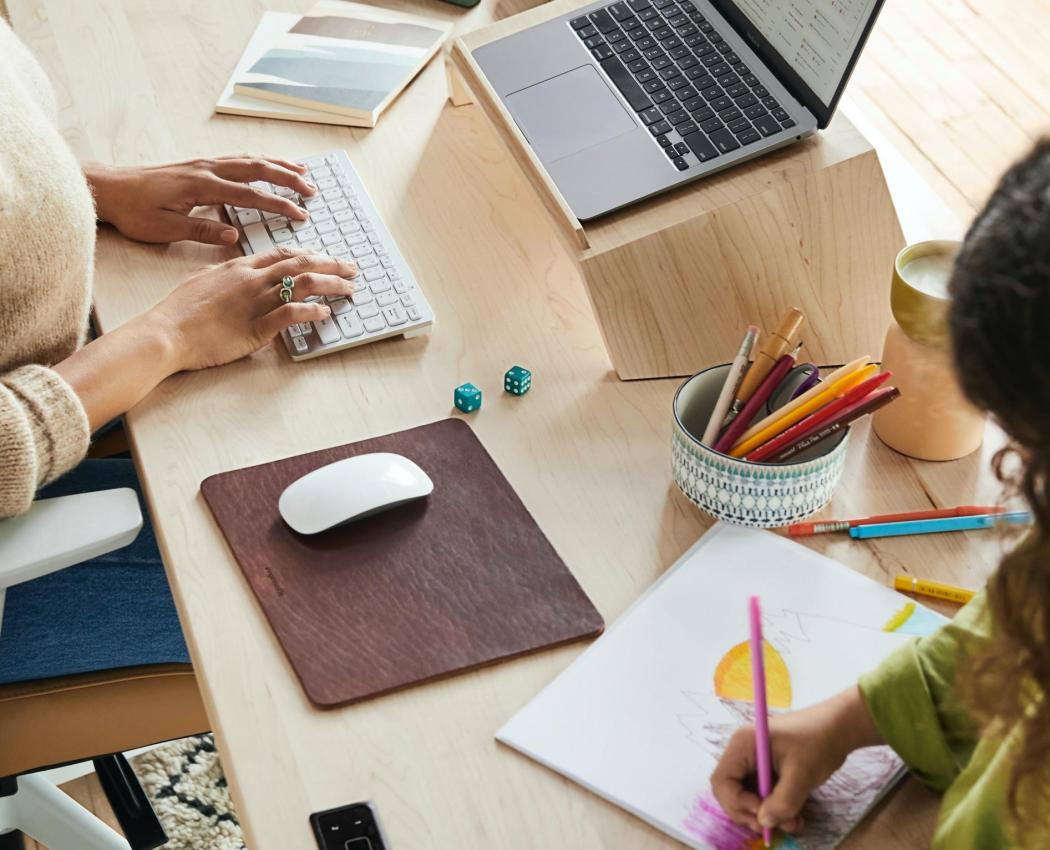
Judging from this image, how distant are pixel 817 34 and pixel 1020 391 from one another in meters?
0.63

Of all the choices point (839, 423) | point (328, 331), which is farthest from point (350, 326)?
point (839, 423)

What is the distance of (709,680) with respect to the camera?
0.79 m

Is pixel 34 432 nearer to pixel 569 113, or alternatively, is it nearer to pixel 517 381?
pixel 517 381

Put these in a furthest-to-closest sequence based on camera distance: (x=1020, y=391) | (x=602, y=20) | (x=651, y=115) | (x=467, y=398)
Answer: (x=602, y=20)
(x=651, y=115)
(x=467, y=398)
(x=1020, y=391)

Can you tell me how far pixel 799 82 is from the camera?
1059 millimetres

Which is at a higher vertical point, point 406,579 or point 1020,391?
point 1020,391

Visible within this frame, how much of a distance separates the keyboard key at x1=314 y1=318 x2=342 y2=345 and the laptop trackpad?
0.25m

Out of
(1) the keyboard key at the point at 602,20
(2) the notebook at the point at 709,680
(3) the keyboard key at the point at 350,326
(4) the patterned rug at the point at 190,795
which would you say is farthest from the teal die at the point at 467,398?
(4) the patterned rug at the point at 190,795

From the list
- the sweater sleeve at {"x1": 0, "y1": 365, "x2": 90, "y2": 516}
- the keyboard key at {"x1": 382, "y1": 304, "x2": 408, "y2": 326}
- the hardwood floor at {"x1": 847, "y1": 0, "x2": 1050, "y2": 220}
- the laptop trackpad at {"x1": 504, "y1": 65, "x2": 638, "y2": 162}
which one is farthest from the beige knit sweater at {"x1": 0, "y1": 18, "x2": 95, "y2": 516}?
the hardwood floor at {"x1": 847, "y1": 0, "x2": 1050, "y2": 220}

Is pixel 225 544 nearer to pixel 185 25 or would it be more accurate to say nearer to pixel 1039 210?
pixel 1039 210

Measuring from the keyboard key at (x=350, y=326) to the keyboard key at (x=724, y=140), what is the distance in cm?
35

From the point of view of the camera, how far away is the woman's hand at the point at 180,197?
118 cm

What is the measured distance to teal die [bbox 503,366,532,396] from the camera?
3.33ft

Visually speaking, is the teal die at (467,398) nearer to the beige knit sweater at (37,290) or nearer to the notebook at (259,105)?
the beige knit sweater at (37,290)
